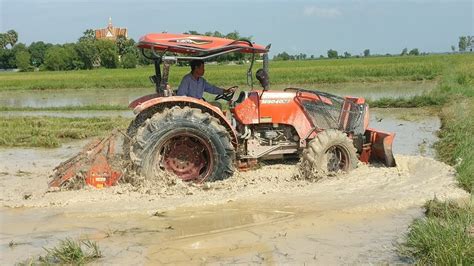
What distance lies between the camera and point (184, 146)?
7.16m

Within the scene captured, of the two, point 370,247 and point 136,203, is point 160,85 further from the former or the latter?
point 370,247

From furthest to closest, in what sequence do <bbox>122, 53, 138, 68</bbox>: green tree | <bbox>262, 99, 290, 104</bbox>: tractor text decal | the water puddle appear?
<bbox>122, 53, 138, 68</bbox>: green tree < the water puddle < <bbox>262, 99, 290, 104</bbox>: tractor text decal

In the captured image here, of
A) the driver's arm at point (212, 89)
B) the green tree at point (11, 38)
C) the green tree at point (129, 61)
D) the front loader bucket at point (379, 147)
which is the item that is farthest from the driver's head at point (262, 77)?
the green tree at point (11, 38)

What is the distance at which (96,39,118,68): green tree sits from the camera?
66.1 m

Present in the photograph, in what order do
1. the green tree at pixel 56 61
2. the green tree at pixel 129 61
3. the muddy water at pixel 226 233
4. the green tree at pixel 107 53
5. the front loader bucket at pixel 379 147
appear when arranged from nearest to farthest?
the muddy water at pixel 226 233 → the front loader bucket at pixel 379 147 → the green tree at pixel 129 61 → the green tree at pixel 107 53 → the green tree at pixel 56 61

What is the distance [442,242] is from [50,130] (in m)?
11.4

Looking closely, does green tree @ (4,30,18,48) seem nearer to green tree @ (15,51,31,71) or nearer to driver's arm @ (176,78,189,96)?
green tree @ (15,51,31,71)

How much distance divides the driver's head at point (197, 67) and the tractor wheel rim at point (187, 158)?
952 mm

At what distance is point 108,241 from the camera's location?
508cm

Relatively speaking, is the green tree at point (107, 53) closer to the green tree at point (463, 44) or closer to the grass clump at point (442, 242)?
the grass clump at point (442, 242)

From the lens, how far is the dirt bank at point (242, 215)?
474 cm

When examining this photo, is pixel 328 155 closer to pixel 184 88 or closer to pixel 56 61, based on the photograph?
pixel 184 88

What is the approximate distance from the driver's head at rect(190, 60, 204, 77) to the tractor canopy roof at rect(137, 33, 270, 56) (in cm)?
13

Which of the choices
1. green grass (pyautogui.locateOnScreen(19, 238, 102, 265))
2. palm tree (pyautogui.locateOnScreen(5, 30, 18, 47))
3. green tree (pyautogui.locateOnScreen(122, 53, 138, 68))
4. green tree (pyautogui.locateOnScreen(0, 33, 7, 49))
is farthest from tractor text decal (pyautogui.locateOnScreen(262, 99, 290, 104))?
palm tree (pyautogui.locateOnScreen(5, 30, 18, 47))
